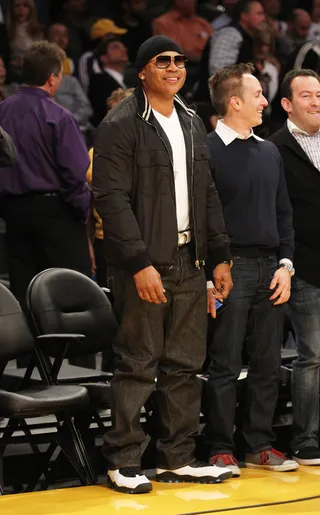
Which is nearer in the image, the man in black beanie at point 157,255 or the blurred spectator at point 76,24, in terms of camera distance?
the man in black beanie at point 157,255

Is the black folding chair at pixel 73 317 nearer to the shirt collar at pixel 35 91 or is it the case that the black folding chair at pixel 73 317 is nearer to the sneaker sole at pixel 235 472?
the sneaker sole at pixel 235 472

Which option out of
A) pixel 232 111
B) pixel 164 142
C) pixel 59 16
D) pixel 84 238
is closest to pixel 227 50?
pixel 59 16

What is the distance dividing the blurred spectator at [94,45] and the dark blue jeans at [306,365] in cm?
439

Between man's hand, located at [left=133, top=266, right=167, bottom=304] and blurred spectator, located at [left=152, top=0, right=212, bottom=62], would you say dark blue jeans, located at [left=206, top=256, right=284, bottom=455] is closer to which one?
man's hand, located at [left=133, top=266, right=167, bottom=304]

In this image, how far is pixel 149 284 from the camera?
4672mm

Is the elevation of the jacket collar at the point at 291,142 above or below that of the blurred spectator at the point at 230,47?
below

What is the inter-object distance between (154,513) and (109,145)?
154cm

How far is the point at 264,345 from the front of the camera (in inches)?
209

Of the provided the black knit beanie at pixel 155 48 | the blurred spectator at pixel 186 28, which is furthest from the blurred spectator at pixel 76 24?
the black knit beanie at pixel 155 48

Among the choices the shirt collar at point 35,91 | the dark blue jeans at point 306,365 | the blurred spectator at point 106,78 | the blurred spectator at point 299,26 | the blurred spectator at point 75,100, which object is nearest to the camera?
the dark blue jeans at point 306,365

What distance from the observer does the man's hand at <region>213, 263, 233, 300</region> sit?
5.07 m

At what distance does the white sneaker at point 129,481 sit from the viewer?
4703mm

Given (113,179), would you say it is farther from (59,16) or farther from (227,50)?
(59,16)

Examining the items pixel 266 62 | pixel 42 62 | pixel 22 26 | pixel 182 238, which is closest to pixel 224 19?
pixel 266 62
